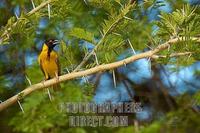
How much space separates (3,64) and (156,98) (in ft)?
7.20

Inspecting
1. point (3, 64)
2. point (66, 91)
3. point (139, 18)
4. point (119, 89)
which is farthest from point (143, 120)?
point (66, 91)
